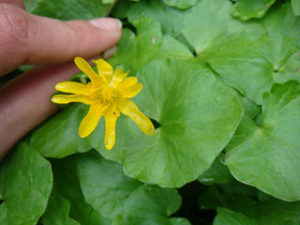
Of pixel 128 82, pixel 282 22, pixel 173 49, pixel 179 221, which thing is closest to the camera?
pixel 128 82

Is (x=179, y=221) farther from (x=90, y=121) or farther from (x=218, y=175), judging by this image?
(x=90, y=121)

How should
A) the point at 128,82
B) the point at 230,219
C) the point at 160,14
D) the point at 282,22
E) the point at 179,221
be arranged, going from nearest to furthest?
the point at 128,82 → the point at 230,219 → the point at 179,221 → the point at 282,22 → the point at 160,14

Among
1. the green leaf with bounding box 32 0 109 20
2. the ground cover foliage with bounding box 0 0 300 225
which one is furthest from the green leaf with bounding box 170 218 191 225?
the green leaf with bounding box 32 0 109 20

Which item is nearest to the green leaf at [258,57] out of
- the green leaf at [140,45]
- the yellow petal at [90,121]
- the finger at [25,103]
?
the green leaf at [140,45]

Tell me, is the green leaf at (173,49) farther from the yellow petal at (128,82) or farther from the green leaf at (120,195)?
the green leaf at (120,195)

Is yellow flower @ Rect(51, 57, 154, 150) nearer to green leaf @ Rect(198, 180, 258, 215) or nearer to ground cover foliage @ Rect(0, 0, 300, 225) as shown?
ground cover foliage @ Rect(0, 0, 300, 225)

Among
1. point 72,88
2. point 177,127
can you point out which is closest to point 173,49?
point 177,127

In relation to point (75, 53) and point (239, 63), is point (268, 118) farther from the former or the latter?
point (75, 53)

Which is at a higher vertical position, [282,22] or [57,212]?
[282,22]
